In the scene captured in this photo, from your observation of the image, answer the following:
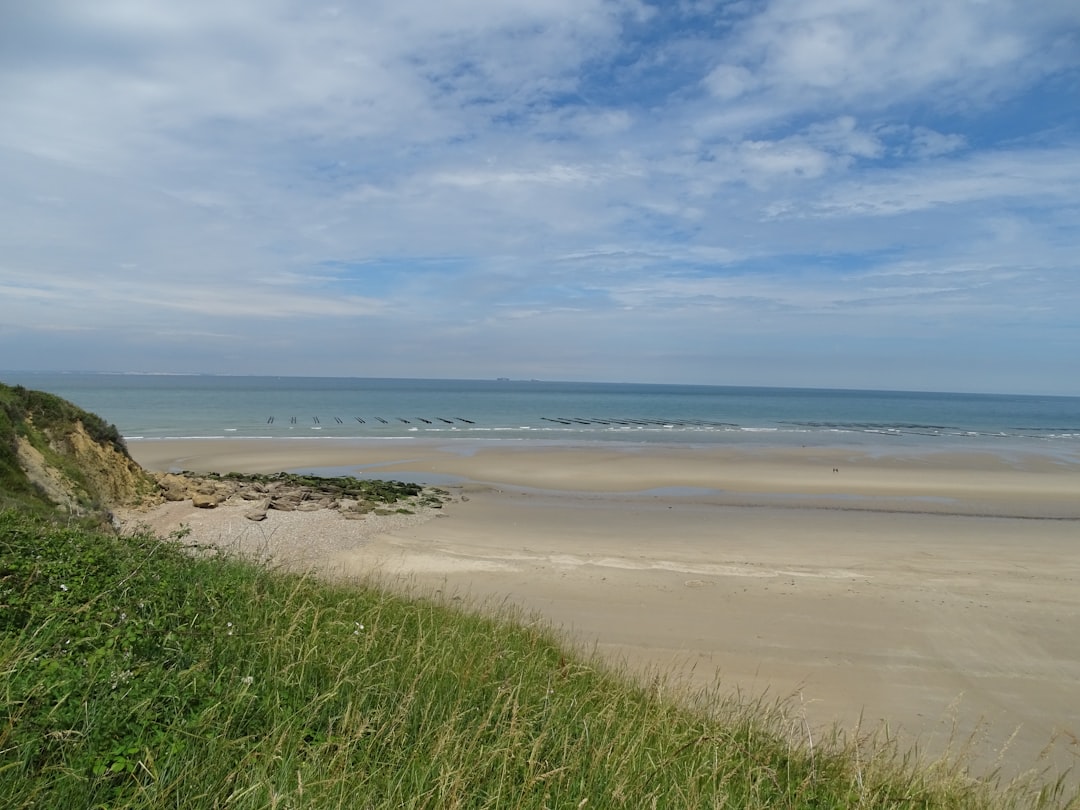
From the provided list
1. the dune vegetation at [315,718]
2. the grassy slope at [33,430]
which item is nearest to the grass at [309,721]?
the dune vegetation at [315,718]

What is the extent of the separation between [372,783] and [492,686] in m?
1.58

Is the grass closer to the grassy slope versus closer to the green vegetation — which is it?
the grassy slope

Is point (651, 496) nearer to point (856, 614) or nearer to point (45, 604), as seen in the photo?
point (856, 614)

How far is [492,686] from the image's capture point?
482cm

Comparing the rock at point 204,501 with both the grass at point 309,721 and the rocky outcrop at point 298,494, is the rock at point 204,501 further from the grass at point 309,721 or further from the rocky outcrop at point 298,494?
the grass at point 309,721

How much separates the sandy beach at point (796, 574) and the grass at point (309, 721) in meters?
1.66

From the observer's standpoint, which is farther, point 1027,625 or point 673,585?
point 673,585

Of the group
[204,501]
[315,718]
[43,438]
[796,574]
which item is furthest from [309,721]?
[204,501]

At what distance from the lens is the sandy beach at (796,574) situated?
327 inches

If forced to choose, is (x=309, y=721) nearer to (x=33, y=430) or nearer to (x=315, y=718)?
(x=315, y=718)

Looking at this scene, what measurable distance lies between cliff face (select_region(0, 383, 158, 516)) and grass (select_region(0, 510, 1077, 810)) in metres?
7.52

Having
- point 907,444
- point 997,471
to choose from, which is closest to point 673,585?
point 997,471

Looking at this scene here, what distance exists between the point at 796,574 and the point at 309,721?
1168 centimetres

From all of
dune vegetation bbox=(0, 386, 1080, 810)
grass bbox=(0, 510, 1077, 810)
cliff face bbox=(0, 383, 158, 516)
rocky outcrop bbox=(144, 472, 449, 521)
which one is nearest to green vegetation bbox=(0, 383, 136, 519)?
cliff face bbox=(0, 383, 158, 516)
